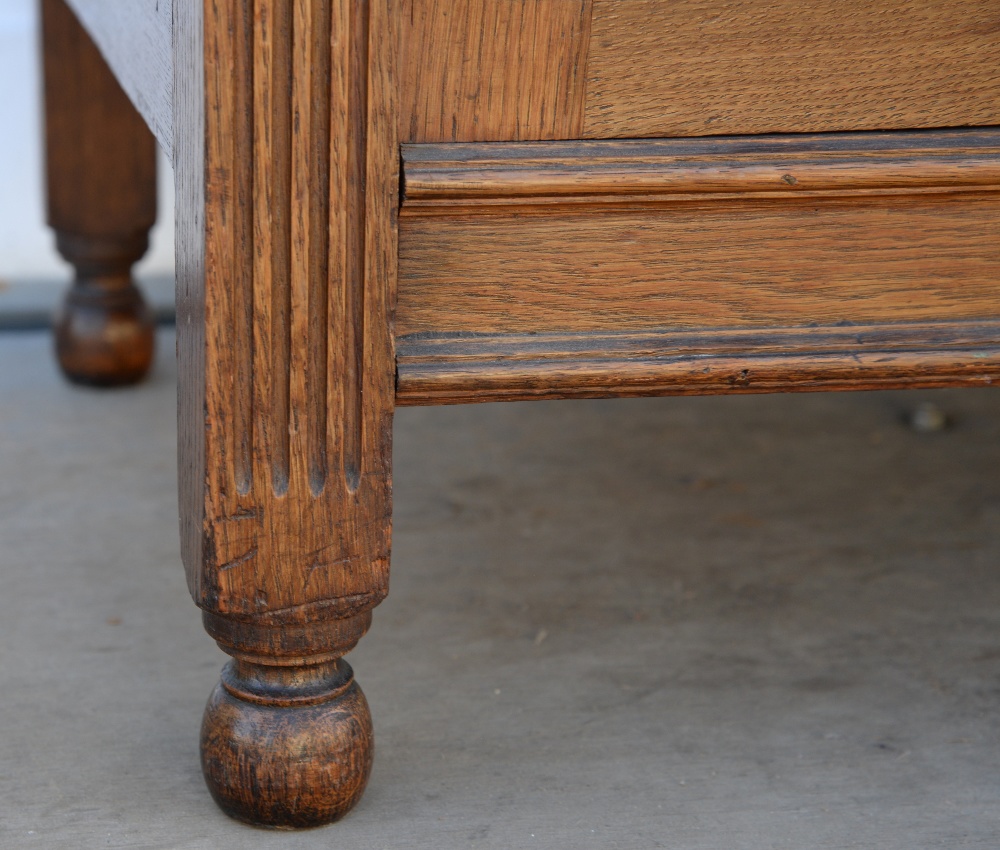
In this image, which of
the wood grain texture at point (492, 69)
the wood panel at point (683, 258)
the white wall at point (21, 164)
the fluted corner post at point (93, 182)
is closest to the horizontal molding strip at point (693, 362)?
the wood panel at point (683, 258)

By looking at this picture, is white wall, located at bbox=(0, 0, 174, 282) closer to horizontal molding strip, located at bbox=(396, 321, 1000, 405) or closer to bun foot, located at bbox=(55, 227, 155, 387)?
bun foot, located at bbox=(55, 227, 155, 387)

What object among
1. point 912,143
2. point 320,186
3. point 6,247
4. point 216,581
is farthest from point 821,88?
point 6,247

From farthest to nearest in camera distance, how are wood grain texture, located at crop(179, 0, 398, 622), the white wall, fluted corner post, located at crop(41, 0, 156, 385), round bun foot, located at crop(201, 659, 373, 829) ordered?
1. the white wall
2. fluted corner post, located at crop(41, 0, 156, 385)
3. round bun foot, located at crop(201, 659, 373, 829)
4. wood grain texture, located at crop(179, 0, 398, 622)

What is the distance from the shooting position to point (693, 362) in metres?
0.81

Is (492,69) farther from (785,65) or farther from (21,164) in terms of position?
(21,164)

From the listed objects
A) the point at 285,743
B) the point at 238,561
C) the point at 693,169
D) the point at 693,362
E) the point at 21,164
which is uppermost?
the point at 693,169

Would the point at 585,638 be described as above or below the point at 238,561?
below

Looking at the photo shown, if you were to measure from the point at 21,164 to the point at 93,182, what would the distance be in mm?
965

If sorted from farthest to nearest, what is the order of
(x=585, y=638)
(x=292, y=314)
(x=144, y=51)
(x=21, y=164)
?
(x=21, y=164), (x=585, y=638), (x=144, y=51), (x=292, y=314)

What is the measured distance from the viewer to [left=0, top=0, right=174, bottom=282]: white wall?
256cm

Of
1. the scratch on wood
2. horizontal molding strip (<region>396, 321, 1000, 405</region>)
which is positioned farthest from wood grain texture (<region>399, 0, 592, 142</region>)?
the scratch on wood

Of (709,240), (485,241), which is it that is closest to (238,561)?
(485,241)

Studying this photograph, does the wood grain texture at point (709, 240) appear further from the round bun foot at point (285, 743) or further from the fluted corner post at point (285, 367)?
the round bun foot at point (285, 743)

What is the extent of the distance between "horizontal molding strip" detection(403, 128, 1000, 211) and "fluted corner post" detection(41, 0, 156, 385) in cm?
112
